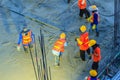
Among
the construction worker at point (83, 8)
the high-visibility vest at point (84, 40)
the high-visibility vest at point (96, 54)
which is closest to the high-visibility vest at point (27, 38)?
the high-visibility vest at point (84, 40)

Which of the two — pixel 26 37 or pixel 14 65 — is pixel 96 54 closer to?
pixel 26 37

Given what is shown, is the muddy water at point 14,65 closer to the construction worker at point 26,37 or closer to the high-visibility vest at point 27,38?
the construction worker at point 26,37

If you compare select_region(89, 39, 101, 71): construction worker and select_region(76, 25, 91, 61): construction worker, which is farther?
select_region(76, 25, 91, 61): construction worker

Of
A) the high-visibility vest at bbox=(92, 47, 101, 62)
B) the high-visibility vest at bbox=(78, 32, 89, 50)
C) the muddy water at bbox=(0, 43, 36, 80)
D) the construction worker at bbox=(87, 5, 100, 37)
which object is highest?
the construction worker at bbox=(87, 5, 100, 37)

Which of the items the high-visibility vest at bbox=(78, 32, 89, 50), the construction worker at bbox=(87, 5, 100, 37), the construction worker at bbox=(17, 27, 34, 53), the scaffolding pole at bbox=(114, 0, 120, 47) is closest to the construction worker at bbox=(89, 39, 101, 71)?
the high-visibility vest at bbox=(78, 32, 89, 50)

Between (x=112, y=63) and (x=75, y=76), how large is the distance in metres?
1.79

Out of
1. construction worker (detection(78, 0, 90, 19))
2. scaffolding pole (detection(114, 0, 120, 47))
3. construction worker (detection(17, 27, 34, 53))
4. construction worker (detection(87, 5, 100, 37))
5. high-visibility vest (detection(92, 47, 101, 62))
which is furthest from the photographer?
construction worker (detection(78, 0, 90, 19))

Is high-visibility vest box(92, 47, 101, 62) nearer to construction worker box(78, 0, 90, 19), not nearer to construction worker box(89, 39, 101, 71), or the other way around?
construction worker box(89, 39, 101, 71)

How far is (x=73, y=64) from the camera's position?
15688mm

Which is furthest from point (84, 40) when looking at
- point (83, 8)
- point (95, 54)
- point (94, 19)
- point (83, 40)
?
point (83, 8)

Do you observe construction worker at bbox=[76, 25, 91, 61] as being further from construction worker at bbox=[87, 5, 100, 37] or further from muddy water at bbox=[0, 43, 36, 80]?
muddy water at bbox=[0, 43, 36, 80]

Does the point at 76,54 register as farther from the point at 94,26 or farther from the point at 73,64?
the point at 94,26

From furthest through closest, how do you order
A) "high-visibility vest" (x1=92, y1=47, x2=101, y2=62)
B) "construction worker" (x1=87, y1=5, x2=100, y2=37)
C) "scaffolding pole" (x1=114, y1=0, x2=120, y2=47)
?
"construction worker" (x1=87, y1=5, x2=100, y2=37) → "scaffolding pole" (x1=114, y1=0, x2=120, y2=47) → "high-visibility vest" (x1=92, y1=47, x2=101, y2=62)

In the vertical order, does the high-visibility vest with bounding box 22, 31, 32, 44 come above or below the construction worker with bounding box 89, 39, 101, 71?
above
